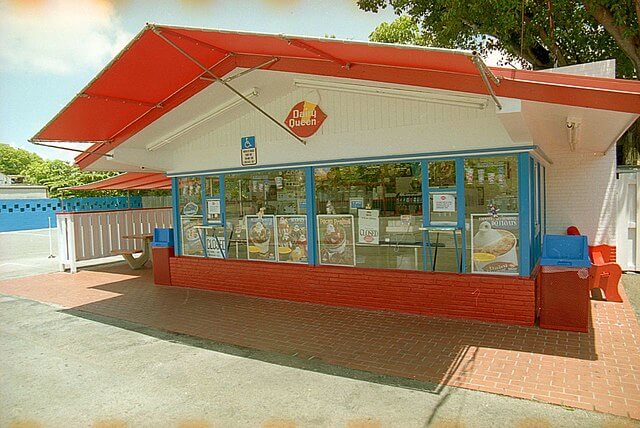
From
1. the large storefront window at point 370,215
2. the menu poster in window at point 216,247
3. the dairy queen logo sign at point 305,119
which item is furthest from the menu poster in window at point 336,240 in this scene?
the menu poster in window at point 216,247

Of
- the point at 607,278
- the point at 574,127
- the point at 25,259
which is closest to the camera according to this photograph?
the point at 574,127

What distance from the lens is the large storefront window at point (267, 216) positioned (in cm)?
782

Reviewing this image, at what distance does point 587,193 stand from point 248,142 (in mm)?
6610

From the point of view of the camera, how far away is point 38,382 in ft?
15.6

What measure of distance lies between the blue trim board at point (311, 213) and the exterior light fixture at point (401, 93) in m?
1.36

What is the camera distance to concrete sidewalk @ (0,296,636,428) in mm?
3715

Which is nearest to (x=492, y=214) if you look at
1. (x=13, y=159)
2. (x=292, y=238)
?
(x=292, y=238)

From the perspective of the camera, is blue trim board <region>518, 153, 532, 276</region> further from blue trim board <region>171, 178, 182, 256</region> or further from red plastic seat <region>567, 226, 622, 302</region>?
blue trim board <region>171, 178, 182, 256</region>

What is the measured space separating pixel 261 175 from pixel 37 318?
4.35 m

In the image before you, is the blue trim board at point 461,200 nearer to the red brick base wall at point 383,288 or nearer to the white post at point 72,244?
the red brick base wall at point 383,288

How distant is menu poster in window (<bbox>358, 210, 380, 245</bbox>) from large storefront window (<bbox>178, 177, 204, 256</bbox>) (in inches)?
141

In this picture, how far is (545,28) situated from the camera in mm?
12562

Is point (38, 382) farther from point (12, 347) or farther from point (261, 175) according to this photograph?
point (261, 175)

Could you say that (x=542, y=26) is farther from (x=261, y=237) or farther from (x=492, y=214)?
(x=261, y=237)
